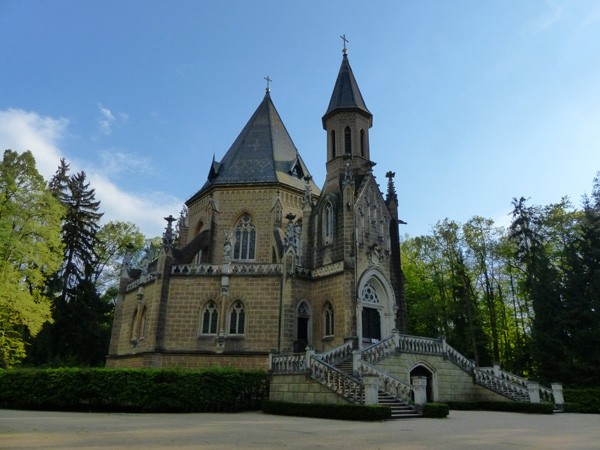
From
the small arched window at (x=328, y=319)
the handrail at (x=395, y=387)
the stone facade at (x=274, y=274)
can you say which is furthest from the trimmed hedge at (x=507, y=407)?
the small arched window at (x=328, y=319)

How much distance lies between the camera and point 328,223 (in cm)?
2694

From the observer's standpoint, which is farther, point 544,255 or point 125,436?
point 544,255

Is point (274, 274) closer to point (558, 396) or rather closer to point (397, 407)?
point (397, 407)

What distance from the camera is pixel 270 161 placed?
31.8 m

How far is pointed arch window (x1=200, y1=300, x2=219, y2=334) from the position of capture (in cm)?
2500

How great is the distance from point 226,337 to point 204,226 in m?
9.12

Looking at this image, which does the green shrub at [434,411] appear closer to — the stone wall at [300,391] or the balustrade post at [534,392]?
the stone wall at [300,391]

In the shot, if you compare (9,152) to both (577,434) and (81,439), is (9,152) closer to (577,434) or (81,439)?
(81,439)

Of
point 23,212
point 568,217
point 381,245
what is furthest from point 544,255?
point 23,212

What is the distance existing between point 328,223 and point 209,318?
867cm

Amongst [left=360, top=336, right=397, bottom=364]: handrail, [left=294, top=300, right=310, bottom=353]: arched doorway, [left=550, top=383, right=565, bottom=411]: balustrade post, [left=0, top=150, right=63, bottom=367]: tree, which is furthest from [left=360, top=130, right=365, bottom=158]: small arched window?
[left=0, top=150, right=63, bottom=367]: tree

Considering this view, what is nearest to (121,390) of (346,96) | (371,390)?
(371,390)

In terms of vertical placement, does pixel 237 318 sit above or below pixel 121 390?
above

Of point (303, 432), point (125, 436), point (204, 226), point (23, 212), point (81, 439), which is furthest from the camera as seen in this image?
point (204, 226)
